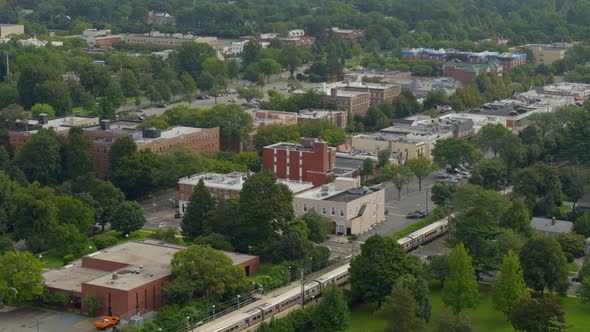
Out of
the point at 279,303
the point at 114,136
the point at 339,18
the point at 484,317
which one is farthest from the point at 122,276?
the point at 339,18

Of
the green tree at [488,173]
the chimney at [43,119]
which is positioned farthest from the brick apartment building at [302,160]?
the chimney at [43,119]

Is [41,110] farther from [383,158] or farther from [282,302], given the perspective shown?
[282,302]

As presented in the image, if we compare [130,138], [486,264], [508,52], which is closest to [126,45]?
[508,52]

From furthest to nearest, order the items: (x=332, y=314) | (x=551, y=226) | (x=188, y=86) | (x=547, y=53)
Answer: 1. (x=547, y=53)
2. (x=188, y=86)
3. (x=551, y=226)
4. (x=332, y=314)

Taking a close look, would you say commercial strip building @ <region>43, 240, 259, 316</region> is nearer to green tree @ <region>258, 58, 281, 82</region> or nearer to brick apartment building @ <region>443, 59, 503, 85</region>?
green tree @ <region>258, 58, 281, 82</region>

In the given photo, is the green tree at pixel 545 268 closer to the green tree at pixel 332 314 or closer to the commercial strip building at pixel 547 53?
the green tree at pixel 332 314

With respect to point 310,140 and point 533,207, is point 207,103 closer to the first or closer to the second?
point 310,140
